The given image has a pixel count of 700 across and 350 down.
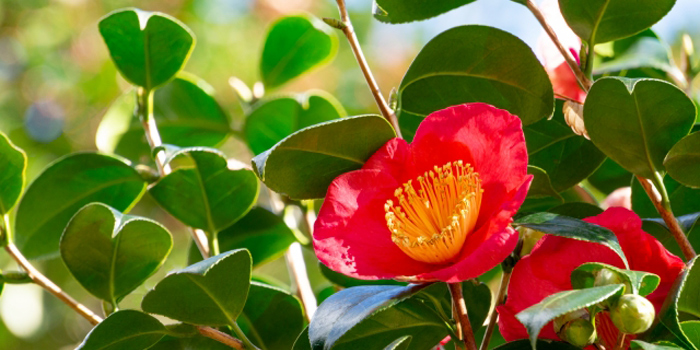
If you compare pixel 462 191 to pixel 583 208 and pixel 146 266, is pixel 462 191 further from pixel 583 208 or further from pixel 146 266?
pixel 146 266

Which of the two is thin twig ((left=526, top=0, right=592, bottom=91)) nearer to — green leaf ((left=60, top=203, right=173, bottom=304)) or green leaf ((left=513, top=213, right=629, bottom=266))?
green leaf ((left=513, top=213, right=629, bottom=266))

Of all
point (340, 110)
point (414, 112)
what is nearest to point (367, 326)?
point (414, 112)

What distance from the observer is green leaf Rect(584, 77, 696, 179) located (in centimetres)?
59

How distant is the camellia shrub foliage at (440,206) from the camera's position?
0.54 meters

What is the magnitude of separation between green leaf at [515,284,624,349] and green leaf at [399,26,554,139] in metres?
0.26

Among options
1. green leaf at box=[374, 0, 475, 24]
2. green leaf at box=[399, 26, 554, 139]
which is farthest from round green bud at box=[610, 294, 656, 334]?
green leaf at box=[374, 0, 475, 24]

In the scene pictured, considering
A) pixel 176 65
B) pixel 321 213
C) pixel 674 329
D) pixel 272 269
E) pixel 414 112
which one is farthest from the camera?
pixel 272 269

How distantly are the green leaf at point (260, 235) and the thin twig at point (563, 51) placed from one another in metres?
0.43

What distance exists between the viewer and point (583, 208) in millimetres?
705

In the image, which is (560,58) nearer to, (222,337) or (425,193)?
(425,193)

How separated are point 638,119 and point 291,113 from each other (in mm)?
516

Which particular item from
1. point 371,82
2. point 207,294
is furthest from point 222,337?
point 371,82

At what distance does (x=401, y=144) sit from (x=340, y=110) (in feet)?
1.34

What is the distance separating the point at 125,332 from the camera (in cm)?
65
